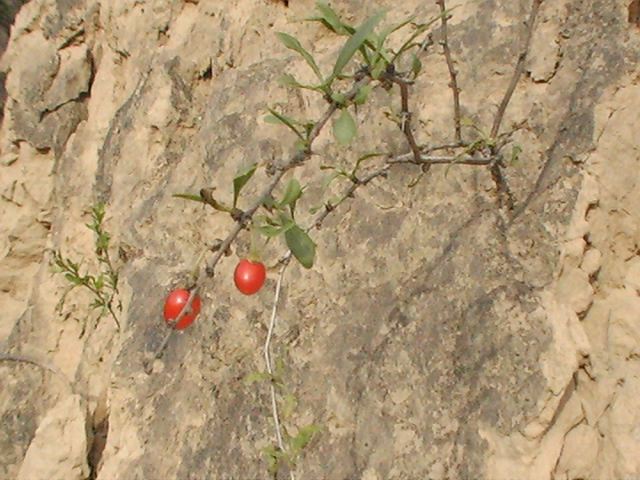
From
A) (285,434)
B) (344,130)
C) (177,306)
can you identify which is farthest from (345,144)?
(285,434)

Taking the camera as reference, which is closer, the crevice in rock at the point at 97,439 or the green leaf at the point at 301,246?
the green leaf at the point at 301,246

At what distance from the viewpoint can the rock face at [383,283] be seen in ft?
5.85

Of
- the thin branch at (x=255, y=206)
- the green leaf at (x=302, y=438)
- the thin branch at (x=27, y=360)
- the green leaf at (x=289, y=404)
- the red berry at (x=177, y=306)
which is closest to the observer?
the thin branch at (x=255, y=206)

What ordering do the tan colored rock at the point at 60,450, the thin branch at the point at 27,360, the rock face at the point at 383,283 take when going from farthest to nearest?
1. the thin branch at the point at 27,360
2. the tan colored rock at the point at 60,450
3. the rock face at the point at 383,283

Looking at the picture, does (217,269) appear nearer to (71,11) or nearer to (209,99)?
(209,99)

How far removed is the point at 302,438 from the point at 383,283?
0.53 meters

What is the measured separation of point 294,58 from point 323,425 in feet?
4.66

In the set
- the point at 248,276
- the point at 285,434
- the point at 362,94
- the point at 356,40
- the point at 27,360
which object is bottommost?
the point at 27,360

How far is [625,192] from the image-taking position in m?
1.89

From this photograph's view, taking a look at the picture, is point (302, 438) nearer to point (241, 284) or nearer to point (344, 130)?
point (241, 284)

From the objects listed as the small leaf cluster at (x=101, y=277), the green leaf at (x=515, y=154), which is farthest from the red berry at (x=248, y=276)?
the small leaf cluster at (x=101, y=277)

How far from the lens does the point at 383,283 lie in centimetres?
209

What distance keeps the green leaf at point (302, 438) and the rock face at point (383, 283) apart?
102 mm

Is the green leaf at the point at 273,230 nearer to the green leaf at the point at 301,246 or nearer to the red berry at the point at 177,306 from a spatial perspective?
the green leaf at the point at 301,246
